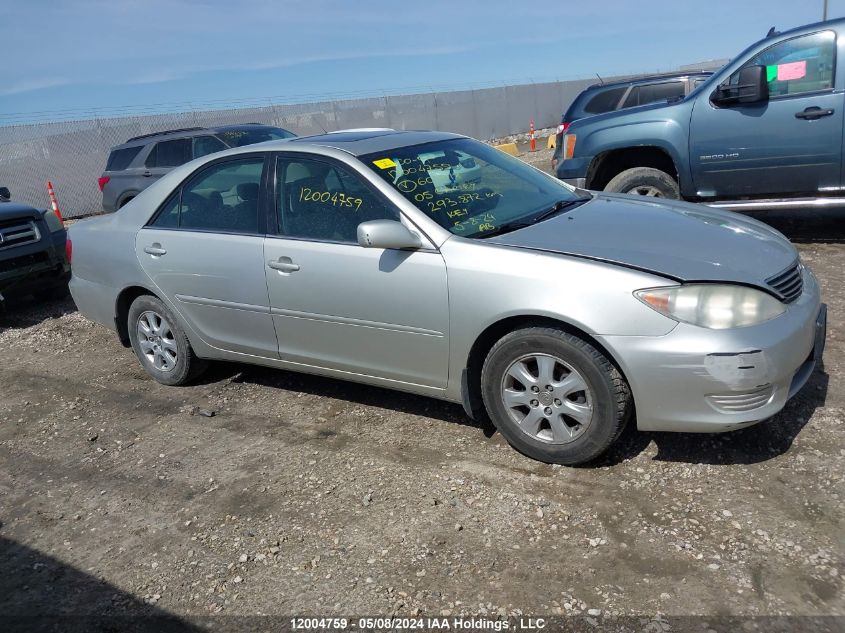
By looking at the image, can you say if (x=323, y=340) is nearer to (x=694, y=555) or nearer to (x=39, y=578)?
(x=39, y=578)

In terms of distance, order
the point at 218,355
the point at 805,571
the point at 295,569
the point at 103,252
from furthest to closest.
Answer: the point at 103,252 < the point at 218,355 < the point at 295,569 < the point at 805,571

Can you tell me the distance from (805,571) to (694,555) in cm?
39

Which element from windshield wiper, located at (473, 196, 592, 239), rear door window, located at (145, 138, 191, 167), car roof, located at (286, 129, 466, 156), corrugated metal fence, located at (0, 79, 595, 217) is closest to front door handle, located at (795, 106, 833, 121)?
windshield wiper, located at (473, 196, 592, 239)

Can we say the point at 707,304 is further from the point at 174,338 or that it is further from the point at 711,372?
the point at 174,338

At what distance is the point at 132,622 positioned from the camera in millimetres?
2885

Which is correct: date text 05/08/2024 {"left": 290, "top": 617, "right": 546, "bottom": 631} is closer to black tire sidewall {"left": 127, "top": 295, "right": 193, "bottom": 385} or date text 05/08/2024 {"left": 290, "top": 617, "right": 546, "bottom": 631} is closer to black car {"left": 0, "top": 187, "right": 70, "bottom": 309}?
black tire sidewall {"left": 127, "top": 295, "right": 193, "bottom": 385}

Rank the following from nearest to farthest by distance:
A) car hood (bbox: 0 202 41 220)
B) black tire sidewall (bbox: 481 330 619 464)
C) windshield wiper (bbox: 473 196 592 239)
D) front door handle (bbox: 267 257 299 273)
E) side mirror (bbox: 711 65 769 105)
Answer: black tire sidewall (bbox: 481 330 619 464) → windshield wiper (bbox: 473 196 592 239) → front door handle (bbox: 267 257 299 273) → side mirror (bbox: 711 65 769 105) → car hood (bbox: 0 202 41 220)

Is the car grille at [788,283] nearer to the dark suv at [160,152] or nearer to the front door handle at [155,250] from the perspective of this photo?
the front door handle at [155,250]

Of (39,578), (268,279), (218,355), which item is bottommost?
(39,578)

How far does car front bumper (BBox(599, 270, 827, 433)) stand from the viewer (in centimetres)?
316

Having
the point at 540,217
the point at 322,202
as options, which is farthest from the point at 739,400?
the point at 322,202

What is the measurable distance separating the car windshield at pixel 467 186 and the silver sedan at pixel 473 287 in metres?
0.01

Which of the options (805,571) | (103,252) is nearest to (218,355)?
(103,252)

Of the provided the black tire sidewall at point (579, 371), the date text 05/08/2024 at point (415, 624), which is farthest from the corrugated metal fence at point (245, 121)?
the date text 05/08/2024 at point (415, 624)
